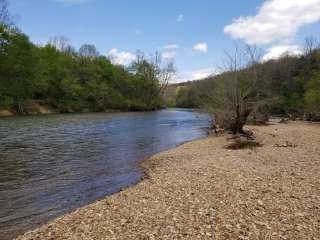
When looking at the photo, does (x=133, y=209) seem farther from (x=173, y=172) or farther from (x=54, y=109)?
(x=54, y=109)

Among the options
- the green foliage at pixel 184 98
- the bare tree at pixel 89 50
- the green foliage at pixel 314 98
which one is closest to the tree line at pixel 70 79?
the bare tree at pixel 89 50

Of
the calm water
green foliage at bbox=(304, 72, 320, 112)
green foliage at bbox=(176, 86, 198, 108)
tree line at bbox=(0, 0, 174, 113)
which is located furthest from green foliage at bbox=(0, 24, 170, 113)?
green foliage at bbox=(304, 72, 320, 112)

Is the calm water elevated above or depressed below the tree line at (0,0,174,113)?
below

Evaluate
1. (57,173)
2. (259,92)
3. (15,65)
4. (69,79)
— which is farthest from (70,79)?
(57,173)

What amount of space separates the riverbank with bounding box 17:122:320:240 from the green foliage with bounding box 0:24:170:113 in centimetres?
4510

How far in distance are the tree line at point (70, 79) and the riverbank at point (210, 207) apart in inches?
1772

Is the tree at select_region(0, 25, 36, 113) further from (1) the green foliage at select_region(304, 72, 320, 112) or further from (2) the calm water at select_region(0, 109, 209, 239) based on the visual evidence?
(1) the green foliage at select_region(304, 72, 320, 112)

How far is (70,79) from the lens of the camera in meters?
68.6

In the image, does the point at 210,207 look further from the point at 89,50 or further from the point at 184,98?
the point at 184,98

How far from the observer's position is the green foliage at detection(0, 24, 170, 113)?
50.1m

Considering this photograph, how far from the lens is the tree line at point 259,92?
24.1m

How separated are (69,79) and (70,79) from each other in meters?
0.34

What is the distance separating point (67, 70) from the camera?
7012 centimetres

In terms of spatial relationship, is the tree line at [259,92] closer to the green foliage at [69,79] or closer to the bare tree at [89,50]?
the green foliage at [69,79]
